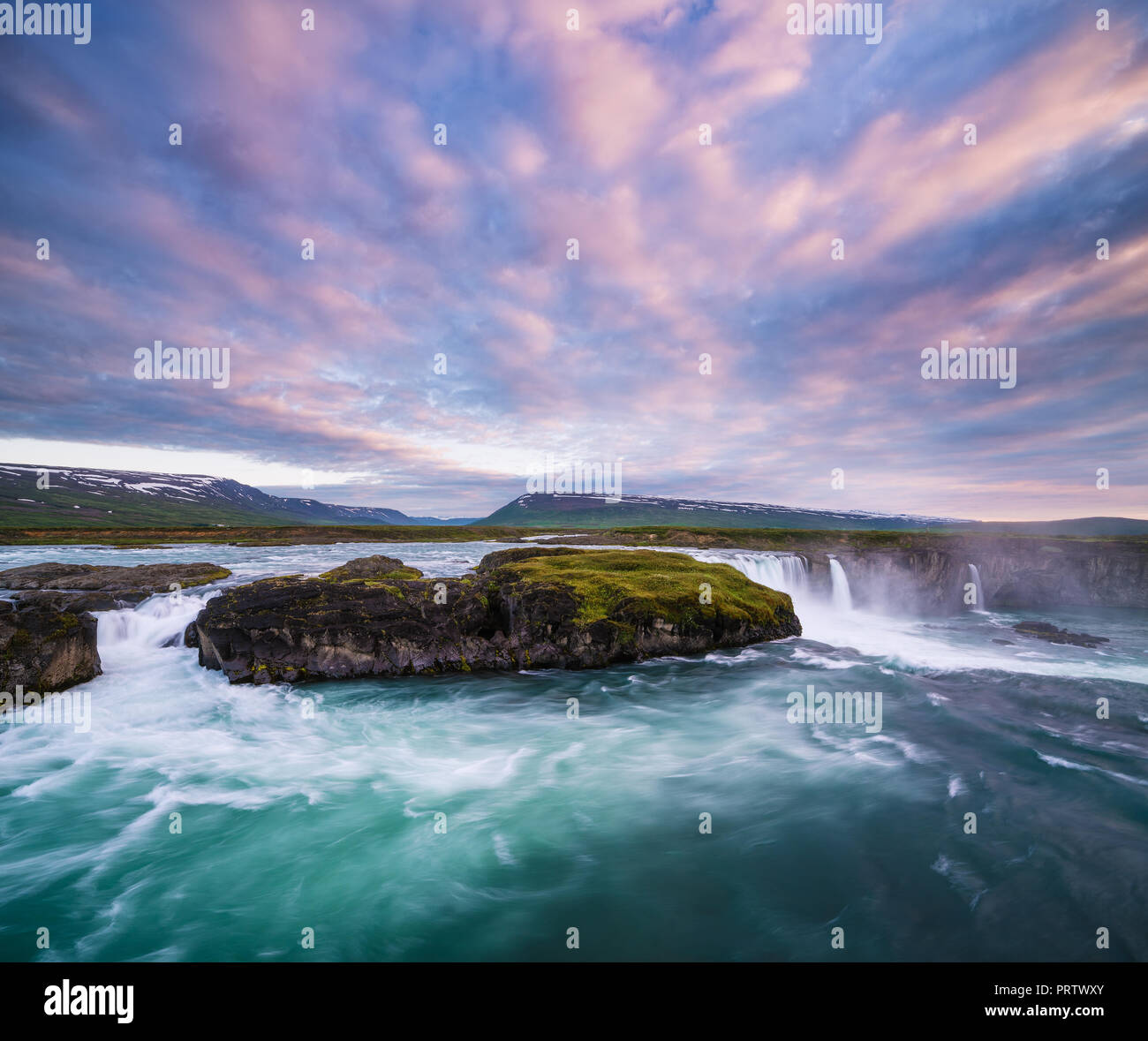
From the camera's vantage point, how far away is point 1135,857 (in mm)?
7852

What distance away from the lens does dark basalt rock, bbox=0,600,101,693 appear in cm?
1334

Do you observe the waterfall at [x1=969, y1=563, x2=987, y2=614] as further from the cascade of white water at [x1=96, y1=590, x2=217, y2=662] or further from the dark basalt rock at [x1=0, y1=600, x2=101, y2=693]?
the dark basalt rock at [x1=0, y1=600, x2=101, y2=693]

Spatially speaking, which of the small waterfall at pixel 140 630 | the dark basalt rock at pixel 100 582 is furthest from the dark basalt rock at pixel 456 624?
the dark basalt rock at pixel 100 582

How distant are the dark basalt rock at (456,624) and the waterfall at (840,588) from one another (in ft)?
77.8

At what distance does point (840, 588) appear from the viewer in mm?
41531

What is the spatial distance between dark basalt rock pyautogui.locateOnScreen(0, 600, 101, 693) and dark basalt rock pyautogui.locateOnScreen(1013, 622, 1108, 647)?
44.8 m

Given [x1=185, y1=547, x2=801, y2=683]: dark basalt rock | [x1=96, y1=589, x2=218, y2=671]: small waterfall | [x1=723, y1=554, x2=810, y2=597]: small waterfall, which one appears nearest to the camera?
[x1=185, y1=547, x2=801, y2=683]: dark basalt rock

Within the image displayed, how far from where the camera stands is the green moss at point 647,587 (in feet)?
61.6

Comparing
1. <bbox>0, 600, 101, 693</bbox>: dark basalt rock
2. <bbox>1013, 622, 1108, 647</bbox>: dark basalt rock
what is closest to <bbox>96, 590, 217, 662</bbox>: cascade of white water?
<bbox>0, 600, 101, 693</bbox>: dark basalt rock

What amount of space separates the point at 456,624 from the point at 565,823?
9.59 metres


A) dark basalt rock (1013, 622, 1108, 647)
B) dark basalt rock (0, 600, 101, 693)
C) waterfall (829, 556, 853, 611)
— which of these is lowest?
dark basalt rock (1013, 622, 1108, 647)
